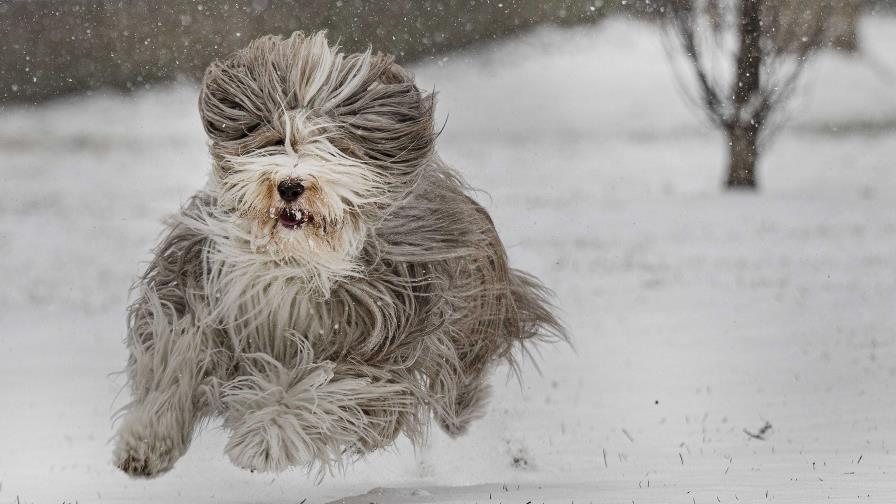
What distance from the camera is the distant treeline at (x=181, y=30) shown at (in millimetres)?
24281

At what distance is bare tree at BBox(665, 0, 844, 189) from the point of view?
1875cm

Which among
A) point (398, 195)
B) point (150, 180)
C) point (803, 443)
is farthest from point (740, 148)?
point (398, 195)

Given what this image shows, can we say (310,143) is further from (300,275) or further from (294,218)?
(300,275)

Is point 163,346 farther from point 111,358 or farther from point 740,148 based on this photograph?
point 740,148

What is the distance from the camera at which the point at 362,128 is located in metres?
4.47

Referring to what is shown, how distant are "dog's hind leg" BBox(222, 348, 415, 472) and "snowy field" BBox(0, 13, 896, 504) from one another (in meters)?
0.41

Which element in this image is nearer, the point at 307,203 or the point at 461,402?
the point at 307,203

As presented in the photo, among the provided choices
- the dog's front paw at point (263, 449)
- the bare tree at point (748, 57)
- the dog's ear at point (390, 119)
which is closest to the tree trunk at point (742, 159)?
the bare tree at point (748, 57)

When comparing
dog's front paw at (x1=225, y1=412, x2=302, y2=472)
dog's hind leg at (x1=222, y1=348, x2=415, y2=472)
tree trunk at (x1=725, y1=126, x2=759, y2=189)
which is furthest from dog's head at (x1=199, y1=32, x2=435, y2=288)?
tree trunk at (x1=725, y1=126, x2=759, y2=189)

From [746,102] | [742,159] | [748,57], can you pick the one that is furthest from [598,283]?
[742,159]

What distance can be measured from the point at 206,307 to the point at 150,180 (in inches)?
715

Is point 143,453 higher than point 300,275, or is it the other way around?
point 300,275

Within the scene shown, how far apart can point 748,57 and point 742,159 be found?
217cm

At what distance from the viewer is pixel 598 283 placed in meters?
12.9
